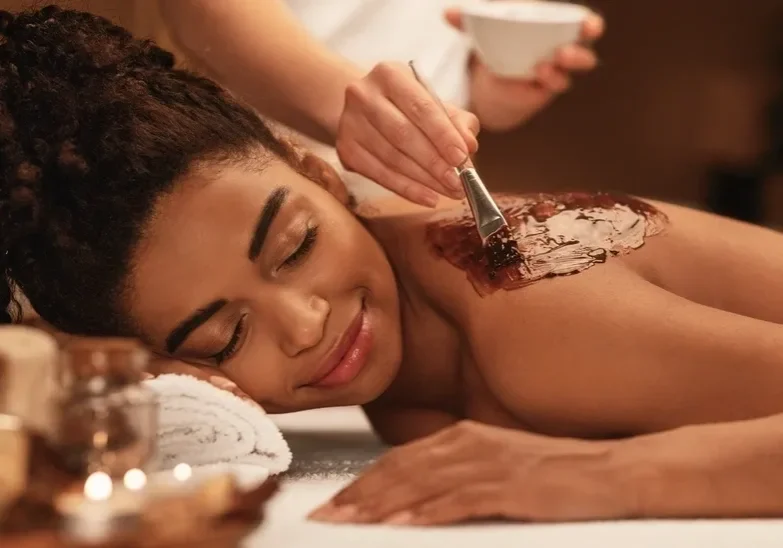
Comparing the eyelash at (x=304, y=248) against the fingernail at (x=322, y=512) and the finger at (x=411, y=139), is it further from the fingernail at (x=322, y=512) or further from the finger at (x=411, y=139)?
the fingernail at (x=322, y=512)

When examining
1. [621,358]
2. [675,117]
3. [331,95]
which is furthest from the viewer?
[675,117]

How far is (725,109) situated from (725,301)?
194 centimetres

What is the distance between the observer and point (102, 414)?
0.76m

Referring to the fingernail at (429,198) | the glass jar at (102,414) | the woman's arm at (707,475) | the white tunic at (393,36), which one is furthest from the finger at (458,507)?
the white tunic at (393,36)

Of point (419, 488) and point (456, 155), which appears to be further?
point (456, 155)

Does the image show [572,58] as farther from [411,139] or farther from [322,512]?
[322,512]

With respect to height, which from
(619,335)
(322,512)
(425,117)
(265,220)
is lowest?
(322,512)

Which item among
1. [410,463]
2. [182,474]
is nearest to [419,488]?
[410,463]

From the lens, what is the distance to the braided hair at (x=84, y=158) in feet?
3.40

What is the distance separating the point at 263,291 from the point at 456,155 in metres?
0.25

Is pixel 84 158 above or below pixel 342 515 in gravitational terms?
above

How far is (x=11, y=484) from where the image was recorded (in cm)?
72

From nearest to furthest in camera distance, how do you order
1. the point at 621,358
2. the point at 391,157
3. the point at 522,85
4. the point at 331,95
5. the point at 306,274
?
1. the point at 621,358
2. the point at 306,274
3. the point at 391,157
4. the point at 331,95
5. the point at 522,85

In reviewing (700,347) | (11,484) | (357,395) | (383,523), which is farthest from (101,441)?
(700,347)
